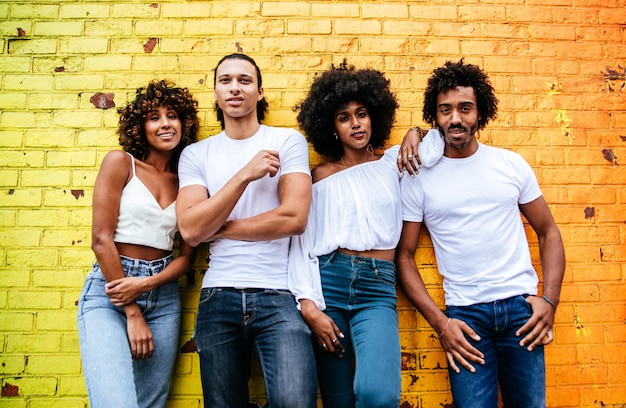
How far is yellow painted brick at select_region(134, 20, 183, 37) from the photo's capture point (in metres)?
3.09

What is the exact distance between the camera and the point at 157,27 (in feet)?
10.2

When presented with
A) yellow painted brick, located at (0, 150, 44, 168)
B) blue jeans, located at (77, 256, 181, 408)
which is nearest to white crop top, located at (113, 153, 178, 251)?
blue jeans, located at (77, 256, 181, 408)

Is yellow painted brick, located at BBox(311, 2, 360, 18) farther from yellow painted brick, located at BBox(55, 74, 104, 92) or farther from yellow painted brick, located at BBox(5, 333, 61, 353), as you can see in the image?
yellow painted brick, located at BBox(5, 333, 61, 353)

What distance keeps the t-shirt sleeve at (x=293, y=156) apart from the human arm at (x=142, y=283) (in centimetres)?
85

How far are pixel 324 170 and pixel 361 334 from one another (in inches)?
42.9

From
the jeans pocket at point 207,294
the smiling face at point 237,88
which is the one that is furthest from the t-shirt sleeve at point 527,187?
the jeans pocket at point 207,294

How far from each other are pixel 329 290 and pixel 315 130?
3.64ft

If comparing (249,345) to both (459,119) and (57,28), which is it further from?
(57,28)

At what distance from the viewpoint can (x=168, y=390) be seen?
2645 millimetres

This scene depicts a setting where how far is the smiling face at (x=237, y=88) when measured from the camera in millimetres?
2668

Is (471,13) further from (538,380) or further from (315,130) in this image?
(538,380)

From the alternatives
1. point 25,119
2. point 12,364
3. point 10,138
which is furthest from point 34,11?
point 12,364

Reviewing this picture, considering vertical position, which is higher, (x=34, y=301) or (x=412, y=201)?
(x=412, y=201)

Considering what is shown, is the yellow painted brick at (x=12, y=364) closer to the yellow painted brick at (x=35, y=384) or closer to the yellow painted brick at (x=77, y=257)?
the yellow painted brick at (x=35, y=384)
